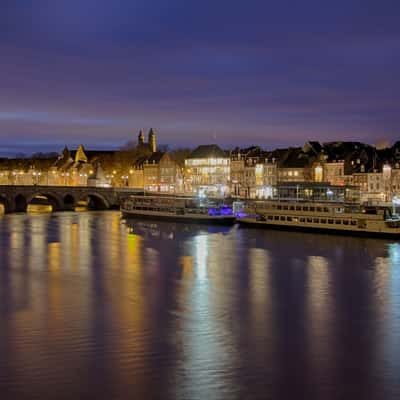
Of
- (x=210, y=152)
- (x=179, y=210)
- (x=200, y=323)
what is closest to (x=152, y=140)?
(x=210, y=152)

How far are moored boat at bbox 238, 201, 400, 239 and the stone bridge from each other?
3671 cm

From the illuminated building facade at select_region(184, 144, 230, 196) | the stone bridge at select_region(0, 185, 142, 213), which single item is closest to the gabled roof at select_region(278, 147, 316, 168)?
the illuminated building facade at select_region(184, 144, 230, 196)

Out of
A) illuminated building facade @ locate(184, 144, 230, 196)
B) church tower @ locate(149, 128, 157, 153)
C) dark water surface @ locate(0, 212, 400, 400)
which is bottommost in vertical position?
dark water surface @ locate(0, 212, 400, 400)

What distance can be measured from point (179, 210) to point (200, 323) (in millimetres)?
49335

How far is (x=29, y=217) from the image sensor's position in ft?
241

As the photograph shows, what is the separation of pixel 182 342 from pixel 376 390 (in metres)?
6.70

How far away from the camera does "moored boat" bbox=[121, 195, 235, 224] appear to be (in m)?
67.8

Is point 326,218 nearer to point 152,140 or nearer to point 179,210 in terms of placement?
point 179,210

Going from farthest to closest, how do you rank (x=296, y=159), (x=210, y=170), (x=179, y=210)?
(x=210, y=170), (x=296, y=159), (x=179, y=210)

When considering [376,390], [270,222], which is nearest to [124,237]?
[270,222]

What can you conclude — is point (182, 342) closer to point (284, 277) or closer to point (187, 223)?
point (284, 277)

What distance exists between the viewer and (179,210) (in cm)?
7225

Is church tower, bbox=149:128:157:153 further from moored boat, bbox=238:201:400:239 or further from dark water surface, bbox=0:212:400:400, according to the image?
dark water surface, bbox=0:212:400:400

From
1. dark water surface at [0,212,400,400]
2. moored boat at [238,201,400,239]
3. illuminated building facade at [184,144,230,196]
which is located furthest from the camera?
illuminated building facade at [184,144,230,196]
